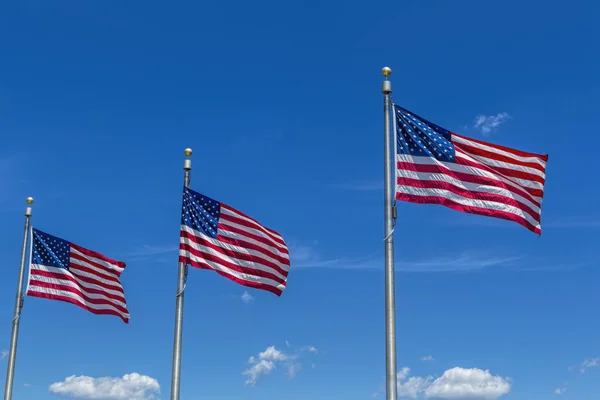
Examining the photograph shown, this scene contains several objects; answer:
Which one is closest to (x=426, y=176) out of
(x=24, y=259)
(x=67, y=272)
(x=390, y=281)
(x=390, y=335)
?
(x=390, y=281)

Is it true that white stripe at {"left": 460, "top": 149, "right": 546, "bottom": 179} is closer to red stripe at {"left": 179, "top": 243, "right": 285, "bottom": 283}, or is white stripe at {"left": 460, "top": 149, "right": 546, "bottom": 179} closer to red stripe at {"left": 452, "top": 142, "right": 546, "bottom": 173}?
red stripe at {"left": 452, "top": 142, "right": 546, "bottom": 173}

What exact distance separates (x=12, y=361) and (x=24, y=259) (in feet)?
15.8

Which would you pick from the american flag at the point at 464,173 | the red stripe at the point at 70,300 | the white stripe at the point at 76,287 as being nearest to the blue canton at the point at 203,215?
the white stripe at the point at 76,287

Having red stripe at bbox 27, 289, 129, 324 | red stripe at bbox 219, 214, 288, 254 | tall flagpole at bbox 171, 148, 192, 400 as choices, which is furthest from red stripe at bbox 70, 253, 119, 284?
red stripe at bbox 219, 214, 288, 254

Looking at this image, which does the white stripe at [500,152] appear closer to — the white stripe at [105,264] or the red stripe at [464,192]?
the red stripe at [464,192]

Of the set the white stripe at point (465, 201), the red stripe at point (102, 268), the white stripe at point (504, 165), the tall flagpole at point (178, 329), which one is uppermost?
the white stripe at point (504, 165)

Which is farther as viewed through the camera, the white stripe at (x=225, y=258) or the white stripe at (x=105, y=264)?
the white stripe at (x=105, y=264)

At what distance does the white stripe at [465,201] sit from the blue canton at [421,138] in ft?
3.88

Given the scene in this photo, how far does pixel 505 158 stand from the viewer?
2678 centimetres

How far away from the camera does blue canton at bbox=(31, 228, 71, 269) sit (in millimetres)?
36625

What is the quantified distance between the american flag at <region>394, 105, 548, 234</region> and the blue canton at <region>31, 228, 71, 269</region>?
1790 centimetres

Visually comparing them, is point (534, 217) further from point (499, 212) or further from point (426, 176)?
point (426, 176)

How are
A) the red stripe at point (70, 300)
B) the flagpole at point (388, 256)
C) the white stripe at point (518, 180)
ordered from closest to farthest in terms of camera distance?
the flagpole at point (388, 256), the white stripe at point (518, 180), the red stripe at point (70, 300)

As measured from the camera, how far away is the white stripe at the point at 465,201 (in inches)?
1012
